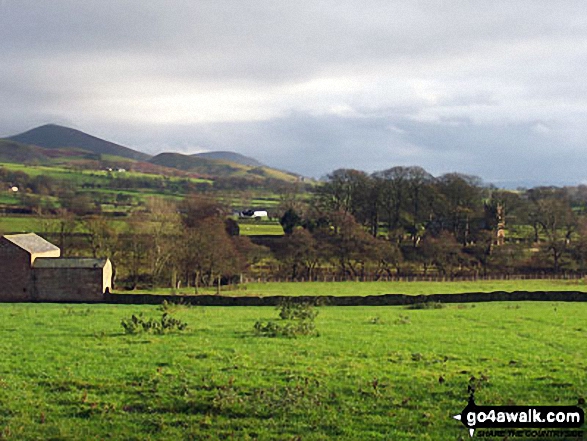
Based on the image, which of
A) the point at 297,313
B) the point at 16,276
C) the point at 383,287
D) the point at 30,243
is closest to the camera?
the point at 297,313

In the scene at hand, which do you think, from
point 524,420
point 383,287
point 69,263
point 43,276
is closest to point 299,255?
point 383,287

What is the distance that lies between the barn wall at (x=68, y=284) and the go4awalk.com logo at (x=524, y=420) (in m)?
42.1

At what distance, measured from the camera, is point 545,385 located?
15.3 meters

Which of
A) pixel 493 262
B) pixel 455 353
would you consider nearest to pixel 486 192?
pixel 493 262

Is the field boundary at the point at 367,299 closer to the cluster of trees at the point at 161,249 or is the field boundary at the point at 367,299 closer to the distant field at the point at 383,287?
the distant field at the point at 383,287

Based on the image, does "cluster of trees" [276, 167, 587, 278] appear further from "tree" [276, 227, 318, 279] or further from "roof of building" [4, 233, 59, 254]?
"roof of building" [4, 233, 59, 254]

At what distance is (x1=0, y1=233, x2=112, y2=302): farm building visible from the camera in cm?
5041

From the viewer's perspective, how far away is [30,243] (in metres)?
53.7

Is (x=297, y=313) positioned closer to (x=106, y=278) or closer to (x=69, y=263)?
(x=106, y=278)

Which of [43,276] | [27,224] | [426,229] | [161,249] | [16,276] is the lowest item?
[16,276]

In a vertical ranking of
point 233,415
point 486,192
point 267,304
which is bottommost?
point 267,304

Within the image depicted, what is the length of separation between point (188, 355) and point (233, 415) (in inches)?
265

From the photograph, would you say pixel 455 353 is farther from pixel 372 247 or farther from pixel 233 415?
pixel 372 247

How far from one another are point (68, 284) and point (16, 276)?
5.03 meters
